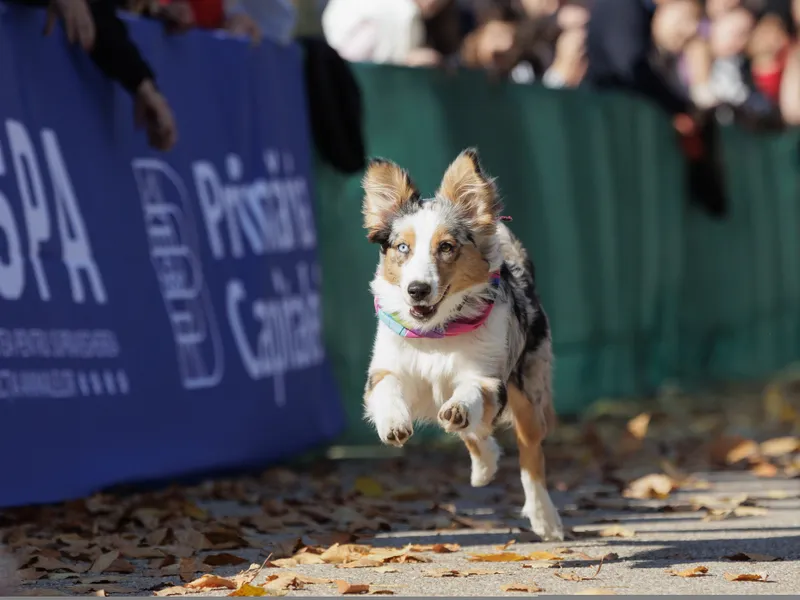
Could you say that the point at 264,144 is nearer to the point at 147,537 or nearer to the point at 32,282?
the point at 32,282

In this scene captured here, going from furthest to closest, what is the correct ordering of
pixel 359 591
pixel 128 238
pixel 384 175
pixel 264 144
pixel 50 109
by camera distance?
pixel 264 144
pixel 128 238
pixel 50 109
pixel 384 175
pixel 359 591

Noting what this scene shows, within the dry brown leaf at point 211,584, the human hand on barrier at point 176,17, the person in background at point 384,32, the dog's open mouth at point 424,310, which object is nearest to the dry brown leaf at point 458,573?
the dry brown leaf at point 211,584

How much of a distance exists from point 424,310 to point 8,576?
190cm

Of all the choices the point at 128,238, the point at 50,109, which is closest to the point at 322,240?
the point at 128,238

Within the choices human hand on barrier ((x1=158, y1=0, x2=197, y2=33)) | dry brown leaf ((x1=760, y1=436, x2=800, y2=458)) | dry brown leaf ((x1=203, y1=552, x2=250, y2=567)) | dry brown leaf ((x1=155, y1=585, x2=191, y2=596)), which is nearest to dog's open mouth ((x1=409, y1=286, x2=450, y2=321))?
dry brown leaf ((x1=203, y1=552, x2=250, y2=567))

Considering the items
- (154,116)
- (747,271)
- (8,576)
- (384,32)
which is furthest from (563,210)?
(8,576)

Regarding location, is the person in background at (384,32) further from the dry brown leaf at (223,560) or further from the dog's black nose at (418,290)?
the dry brown leaf at (223,560)

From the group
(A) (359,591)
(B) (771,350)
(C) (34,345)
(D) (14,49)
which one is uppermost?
(D) (14,49)

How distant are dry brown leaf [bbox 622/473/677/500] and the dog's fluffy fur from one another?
169 cm

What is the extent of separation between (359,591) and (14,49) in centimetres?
343

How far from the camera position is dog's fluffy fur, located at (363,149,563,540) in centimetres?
623

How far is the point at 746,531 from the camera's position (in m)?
7.12

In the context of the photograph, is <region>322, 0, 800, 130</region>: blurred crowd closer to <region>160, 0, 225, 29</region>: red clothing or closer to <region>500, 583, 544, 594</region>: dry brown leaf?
<region>160, 0, 225, 29</region>: red clothing

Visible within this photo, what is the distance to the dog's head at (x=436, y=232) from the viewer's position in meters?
6.33
